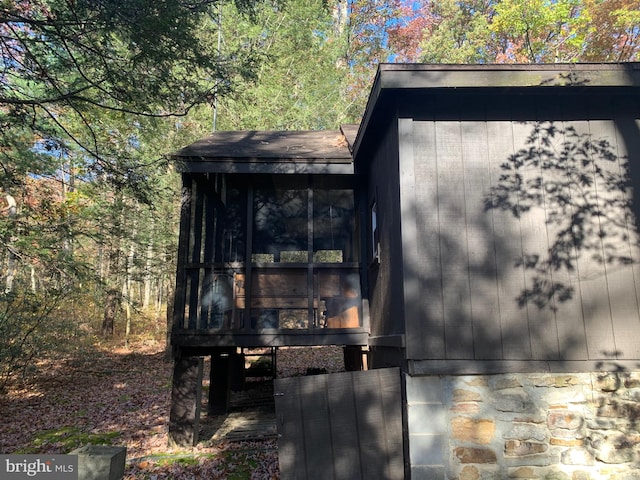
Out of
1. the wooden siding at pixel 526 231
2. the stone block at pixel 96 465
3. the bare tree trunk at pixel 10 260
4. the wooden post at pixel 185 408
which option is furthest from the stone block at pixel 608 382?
the bare tree trunk at pixel 10 260

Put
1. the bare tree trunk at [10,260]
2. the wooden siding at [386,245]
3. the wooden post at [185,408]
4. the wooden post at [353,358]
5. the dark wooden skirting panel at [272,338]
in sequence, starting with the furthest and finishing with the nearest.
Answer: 1. the wooden post at [353,358]
2. the bare tree trunk at [10,260]
3. the wooden post at [185,408]
4. the dark wooden skirting panel at [272,338]
5. the wooden siding at [386,245]

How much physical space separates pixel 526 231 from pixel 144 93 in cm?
470

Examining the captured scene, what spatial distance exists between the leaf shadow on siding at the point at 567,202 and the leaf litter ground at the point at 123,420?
3910 mm

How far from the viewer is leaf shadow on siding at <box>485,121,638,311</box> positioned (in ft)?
13.7

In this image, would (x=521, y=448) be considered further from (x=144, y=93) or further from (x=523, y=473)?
(x=144, y=93)

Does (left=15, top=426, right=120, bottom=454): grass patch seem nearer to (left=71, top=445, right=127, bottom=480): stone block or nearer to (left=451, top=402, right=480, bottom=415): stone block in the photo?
(left=71, top=445, right=127, bottom=480): stone block

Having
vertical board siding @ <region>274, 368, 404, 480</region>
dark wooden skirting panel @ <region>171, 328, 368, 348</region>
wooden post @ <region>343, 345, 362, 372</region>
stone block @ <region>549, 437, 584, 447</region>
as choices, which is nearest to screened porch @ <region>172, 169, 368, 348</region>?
dark wooden skirting panel @ <region>171, 328, 368, 348</region>

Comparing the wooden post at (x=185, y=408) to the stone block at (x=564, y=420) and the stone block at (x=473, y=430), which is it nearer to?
the stone block at (x=473, y=430)

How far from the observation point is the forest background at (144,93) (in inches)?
205

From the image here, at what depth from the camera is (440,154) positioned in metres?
4.41

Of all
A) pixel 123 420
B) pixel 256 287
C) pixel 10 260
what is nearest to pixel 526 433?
pixel 256 287

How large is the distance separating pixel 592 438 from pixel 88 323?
51.3ft

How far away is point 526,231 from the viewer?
427 centimetres

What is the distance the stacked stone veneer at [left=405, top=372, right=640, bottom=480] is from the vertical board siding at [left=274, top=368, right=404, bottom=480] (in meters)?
0.37
